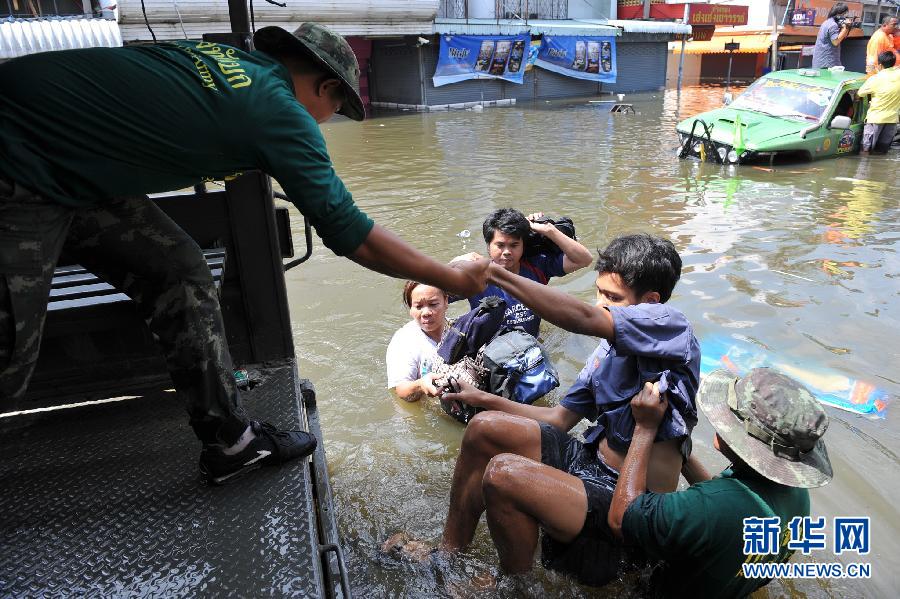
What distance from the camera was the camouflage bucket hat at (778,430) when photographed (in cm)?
193

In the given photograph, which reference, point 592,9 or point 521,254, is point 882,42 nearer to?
point 521,254

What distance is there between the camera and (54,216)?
1.76 meters

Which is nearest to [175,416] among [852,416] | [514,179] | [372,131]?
[852,416]

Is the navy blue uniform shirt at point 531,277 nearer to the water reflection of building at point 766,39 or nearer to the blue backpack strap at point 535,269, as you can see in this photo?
the blue backpack strap at point 535,269

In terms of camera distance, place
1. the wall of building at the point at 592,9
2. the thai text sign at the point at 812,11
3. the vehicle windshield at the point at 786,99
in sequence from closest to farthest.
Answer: the vehicle windshield at the point at 786,99 < the wall of building at the point at 592,9 < the thai text sign at the point at 812,11

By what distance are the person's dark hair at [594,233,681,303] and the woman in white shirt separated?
145 centimetres

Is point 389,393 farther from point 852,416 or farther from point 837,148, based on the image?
point 837,148

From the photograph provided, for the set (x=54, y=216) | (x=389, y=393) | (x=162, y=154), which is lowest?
(x=389, y=393)

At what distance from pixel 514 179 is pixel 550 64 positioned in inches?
572

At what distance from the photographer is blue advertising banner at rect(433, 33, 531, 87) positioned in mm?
20625

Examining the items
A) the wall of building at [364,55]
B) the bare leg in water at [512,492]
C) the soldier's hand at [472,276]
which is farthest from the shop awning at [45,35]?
the bare leg in water at [512,492]

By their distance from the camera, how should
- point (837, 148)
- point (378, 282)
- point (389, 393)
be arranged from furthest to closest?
point (837, 148) → point (378, 282) → point (389, 393)

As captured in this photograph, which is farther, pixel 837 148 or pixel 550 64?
pixel 550 64

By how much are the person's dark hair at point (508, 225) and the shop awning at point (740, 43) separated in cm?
2916
